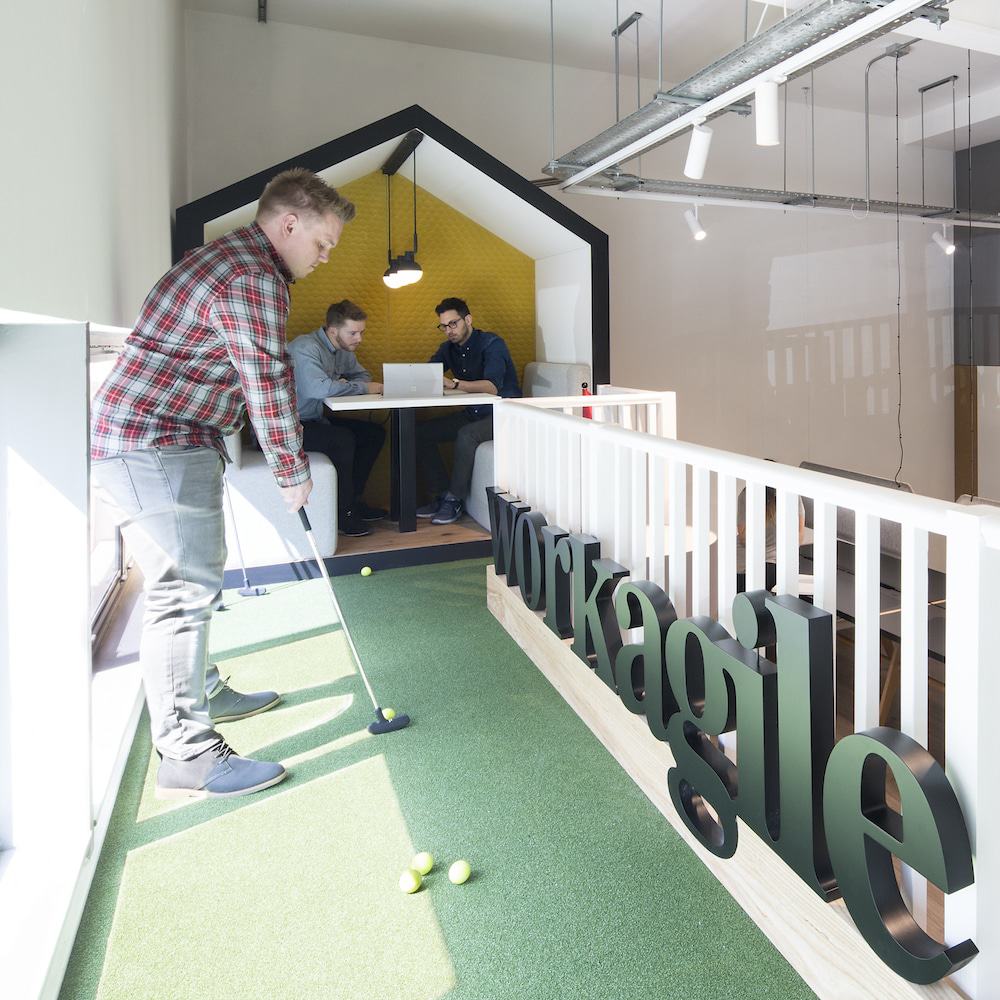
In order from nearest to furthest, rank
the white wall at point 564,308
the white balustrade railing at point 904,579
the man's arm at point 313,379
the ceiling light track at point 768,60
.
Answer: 1. the white balustrade railing at point 904,579
2. the ceiling light track at point 768,60
3. the man's arm at point 313,379
4. the white wall at point 564,308

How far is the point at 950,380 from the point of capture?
802 cm

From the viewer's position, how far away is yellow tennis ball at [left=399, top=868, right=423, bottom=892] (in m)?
1.87

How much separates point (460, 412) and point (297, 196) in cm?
343

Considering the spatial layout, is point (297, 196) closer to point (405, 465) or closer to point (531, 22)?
point (405, 465)

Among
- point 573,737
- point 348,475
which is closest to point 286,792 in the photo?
point 573,737

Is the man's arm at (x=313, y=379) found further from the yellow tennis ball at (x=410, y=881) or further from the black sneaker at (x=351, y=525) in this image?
the yellow tennis ball at (x=410, y=881)

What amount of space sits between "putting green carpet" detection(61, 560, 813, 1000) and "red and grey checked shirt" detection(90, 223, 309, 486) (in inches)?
40.6

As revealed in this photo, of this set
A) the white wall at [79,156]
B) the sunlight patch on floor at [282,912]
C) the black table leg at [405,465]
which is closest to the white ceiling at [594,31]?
the white wall at [79,156]

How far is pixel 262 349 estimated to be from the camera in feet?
7.02

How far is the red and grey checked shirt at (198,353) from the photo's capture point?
2.12 metres

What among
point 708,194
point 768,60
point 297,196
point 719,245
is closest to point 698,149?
point 768,60

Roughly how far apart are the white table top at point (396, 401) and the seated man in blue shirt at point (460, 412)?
0.39m

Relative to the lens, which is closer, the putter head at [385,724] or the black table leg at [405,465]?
the putter head at [385,724]

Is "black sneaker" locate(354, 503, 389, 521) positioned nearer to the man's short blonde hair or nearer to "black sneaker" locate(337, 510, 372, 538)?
"black sneaker" locate(337, 510, 372, 538)
